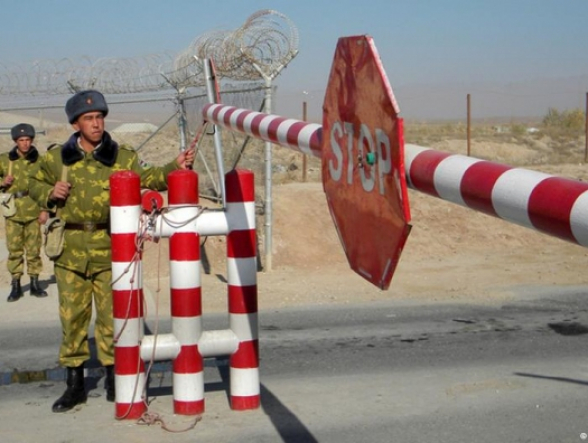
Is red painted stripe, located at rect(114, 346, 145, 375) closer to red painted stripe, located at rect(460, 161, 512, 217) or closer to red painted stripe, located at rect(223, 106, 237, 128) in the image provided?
red painted stripe, located at rect(223, 106, 237, 128)

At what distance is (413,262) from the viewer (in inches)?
524

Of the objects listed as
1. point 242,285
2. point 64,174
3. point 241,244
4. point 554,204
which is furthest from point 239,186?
point 554,204

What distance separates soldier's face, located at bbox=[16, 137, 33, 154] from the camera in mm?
10766

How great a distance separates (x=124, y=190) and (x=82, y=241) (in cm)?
62

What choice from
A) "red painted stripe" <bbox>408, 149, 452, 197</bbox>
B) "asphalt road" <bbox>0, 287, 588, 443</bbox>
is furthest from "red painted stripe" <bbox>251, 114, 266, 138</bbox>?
"red painted stripe" <bbox>408, 149, 452, 197</bbox>

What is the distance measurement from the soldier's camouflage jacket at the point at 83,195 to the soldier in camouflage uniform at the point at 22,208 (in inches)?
194

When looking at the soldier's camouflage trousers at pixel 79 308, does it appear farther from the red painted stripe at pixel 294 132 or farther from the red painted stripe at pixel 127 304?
the red painted stripe at pixel 294 132

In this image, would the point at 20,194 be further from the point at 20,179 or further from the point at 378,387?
the point at 378,387

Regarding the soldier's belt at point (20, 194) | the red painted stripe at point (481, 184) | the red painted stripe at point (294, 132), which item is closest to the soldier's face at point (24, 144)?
the soldier's belt at point (20, 194)

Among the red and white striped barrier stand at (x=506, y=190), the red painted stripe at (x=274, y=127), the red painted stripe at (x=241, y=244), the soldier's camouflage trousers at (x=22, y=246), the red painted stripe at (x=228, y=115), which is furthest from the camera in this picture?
the soldier's camouflage trousers at (x=22, y=246)

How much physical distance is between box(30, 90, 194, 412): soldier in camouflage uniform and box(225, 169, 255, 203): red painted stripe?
12.0 inches

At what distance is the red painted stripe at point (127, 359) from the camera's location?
5652mm

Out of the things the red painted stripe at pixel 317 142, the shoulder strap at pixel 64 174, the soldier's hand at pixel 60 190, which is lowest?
the soldier's hand at pixel 60 190

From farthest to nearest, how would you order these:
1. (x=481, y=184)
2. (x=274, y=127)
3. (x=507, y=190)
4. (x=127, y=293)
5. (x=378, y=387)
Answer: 1. (x=378, y=387)
2. (x=127, y=293)
3. (x=274, y=127)
4. (x=481, y=184)
5. (x=507, y=190)
